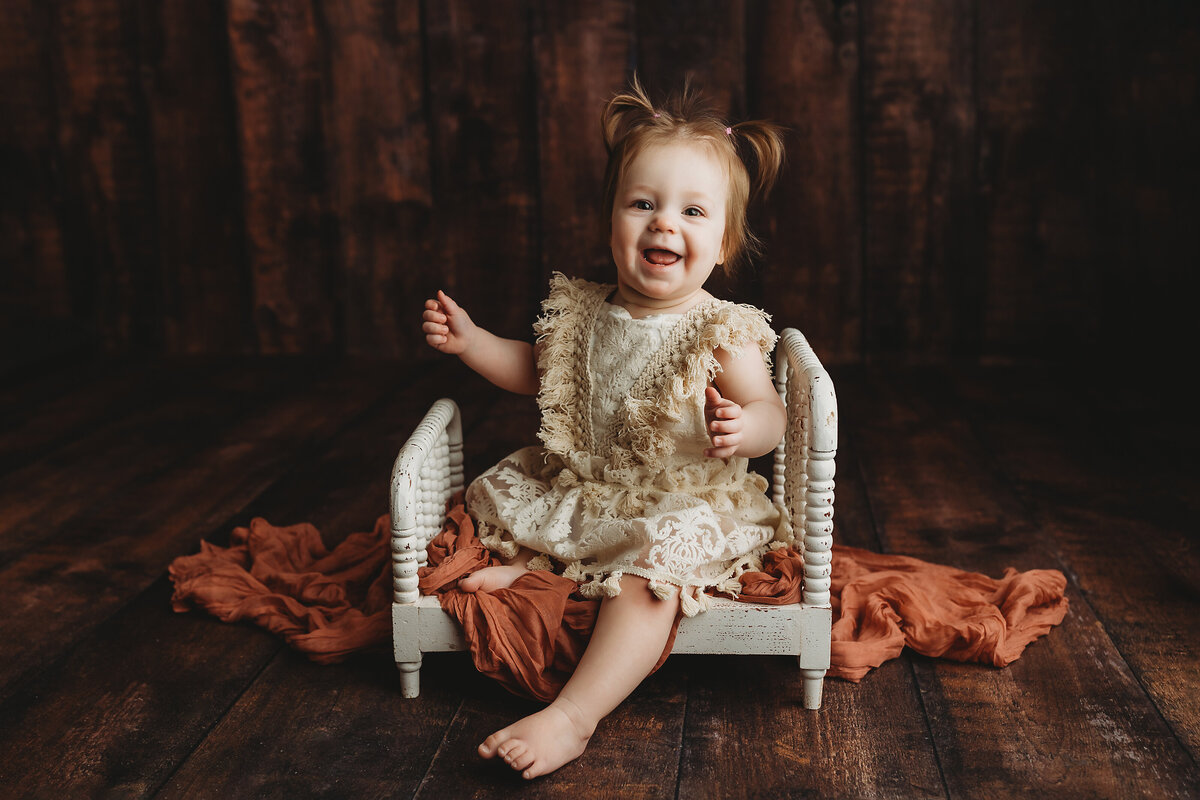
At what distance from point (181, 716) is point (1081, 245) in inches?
90.3

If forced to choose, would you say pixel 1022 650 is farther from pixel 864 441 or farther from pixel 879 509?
pixel 864 441

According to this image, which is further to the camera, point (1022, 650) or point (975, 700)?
point (1022, 650)

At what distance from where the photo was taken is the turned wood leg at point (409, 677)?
138cm

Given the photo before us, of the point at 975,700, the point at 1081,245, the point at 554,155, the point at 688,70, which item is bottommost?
the point at 975,700

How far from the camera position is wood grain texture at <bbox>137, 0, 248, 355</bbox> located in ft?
9.70

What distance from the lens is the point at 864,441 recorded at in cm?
237

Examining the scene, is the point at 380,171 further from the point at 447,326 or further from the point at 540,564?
the point at 540,564

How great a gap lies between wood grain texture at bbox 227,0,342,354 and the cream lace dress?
1636mm

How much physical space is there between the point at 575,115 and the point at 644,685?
177cm

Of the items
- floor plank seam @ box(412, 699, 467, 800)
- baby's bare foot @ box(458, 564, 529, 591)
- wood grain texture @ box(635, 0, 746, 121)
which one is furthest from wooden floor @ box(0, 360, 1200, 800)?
wood grain texture @ box(635, 0, 746, 121)

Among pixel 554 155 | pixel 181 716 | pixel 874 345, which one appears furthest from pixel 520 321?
pixel 181 716

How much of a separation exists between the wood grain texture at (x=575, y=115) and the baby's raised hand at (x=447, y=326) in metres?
1.33

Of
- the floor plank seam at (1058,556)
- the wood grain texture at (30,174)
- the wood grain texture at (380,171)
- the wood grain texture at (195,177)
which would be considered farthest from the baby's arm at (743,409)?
the wood grain texture at (30,174)

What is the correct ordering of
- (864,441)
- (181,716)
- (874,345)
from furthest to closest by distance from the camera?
(874,345) → (864,441) → (181,716)
